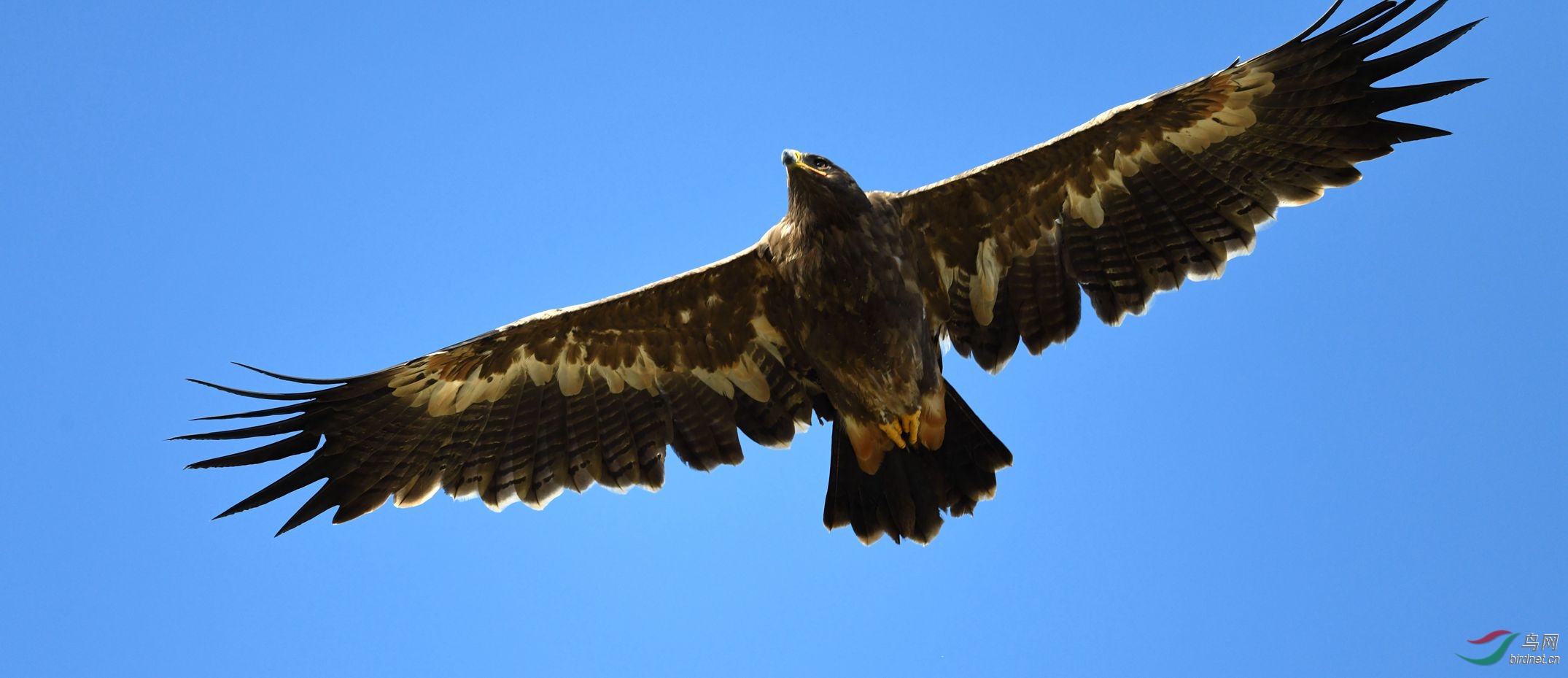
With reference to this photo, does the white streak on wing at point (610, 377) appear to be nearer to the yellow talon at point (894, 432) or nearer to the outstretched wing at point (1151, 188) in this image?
the yellow talon at point (894, 432)

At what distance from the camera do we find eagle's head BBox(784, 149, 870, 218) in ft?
26.1

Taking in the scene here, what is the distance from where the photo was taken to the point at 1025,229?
8742mm

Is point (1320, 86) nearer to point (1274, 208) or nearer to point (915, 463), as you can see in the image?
point (1274, 208)

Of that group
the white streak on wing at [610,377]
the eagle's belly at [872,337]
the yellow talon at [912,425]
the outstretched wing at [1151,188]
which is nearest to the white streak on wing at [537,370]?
the white streak on wing at [610,377]

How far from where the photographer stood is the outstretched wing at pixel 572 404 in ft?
27.6

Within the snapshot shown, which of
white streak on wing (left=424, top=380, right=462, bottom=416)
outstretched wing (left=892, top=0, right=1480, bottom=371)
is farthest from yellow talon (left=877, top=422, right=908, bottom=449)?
white streak on wing (left=424, top=380, right=462, bottom=416)

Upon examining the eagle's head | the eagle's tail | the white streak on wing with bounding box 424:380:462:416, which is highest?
the eagle's head

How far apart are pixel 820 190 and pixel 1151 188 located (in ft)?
7.25

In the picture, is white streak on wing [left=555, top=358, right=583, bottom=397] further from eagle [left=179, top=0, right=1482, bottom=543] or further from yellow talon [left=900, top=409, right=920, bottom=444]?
yellow talon [left=900, top=409, right=920, bottom=444]

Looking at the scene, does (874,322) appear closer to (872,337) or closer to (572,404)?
(872,337)

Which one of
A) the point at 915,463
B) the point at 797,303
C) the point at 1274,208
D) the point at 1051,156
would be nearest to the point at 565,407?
the point at 797,303

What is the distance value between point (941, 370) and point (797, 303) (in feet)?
3.58

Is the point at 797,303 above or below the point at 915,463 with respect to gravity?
above

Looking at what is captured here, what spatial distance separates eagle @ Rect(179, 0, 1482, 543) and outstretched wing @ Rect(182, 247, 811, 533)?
1 centimetres
